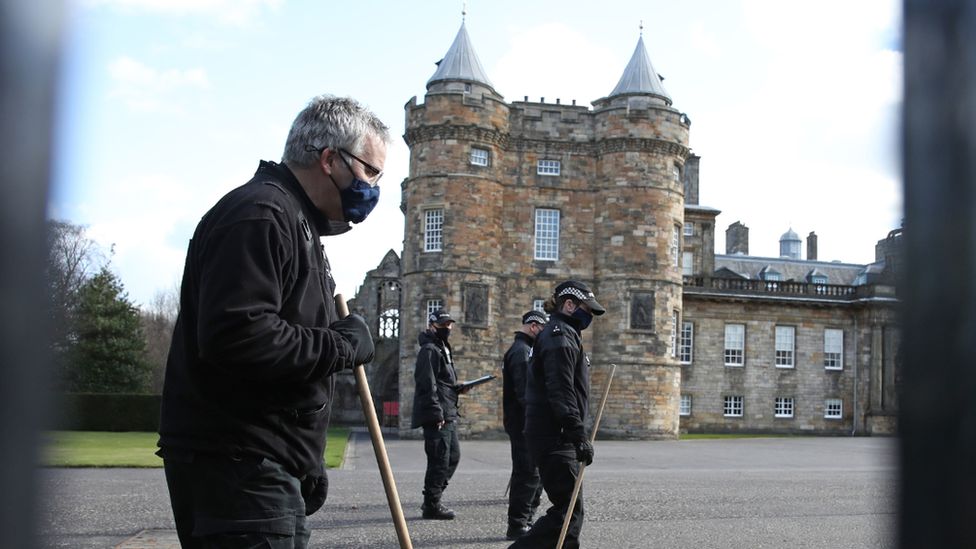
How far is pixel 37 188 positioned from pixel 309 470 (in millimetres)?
2565

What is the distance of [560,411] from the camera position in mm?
7891

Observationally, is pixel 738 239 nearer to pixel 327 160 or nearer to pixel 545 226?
pixel 545 226

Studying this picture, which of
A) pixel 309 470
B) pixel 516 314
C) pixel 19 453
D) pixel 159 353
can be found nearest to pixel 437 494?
pixel 309 470

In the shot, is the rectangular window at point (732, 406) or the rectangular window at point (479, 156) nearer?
the rectangular window at point (479, 156)

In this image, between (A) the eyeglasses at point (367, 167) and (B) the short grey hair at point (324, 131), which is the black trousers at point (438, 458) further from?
(B) the short grey hair at point (324, 131)

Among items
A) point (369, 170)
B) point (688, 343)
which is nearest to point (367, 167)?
point (369, 170)

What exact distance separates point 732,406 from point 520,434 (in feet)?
135

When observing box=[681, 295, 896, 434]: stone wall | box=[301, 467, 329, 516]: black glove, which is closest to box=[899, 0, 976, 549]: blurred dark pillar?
box=[301, 467, 329, 516]: black glove

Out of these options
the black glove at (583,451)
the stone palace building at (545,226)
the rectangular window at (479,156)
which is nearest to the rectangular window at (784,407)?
the stone palace building at (545,226)

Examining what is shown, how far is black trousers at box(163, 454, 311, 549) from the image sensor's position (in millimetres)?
3070

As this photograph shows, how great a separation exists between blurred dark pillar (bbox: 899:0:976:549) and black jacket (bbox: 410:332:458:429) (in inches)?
426

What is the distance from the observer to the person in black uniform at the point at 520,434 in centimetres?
984

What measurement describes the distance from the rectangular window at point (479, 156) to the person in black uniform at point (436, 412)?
27.6m

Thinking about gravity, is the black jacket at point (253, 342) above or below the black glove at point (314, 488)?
above
